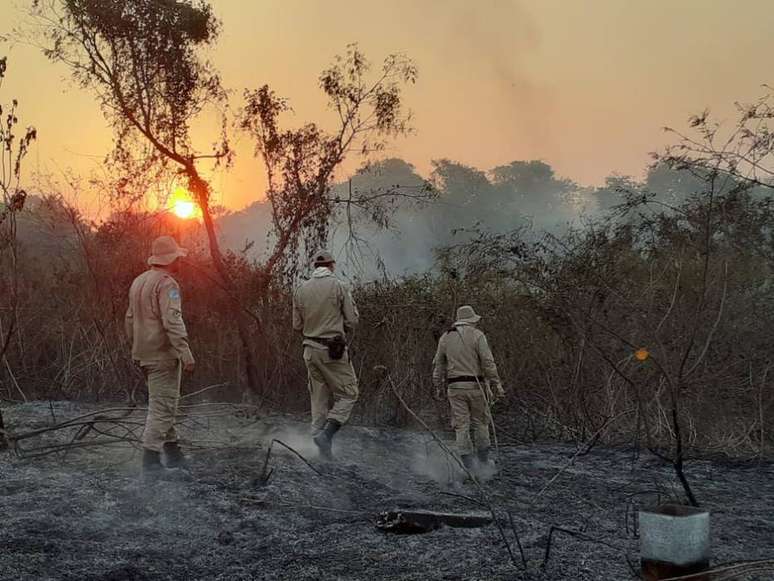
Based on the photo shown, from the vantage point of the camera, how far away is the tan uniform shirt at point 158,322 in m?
5.93

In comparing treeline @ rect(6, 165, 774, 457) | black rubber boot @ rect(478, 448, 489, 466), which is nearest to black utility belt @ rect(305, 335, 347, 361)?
black rubber boot @ rect(478, 448, 489, 466)

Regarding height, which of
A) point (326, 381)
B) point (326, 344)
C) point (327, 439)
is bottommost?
point (327, 439)

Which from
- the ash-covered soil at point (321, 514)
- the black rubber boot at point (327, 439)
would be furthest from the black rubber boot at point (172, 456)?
the black rubber boot at point (327, 439)

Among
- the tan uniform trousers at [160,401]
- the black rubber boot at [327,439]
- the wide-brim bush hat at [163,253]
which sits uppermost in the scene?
the wide-brim bush hat at [163,253]

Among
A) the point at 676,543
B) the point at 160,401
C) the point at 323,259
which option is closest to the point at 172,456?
the point at 160,401

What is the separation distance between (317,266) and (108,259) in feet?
17.9

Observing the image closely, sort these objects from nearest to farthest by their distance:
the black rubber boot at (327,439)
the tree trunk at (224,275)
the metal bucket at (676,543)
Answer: the metal bucket at (676,543)
the black rubber boot at (327,439)
the tree trunk at (224,275)

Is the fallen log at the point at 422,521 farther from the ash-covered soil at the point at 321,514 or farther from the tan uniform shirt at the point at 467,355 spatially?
the tan uniform shirt at the point at 467,355

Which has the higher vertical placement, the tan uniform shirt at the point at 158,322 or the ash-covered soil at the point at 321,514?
the tan uniform shirt at the point at 158,322

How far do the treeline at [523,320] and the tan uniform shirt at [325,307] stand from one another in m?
2.70

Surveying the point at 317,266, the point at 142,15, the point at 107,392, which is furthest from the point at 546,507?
the point at 142,15

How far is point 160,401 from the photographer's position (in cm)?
598

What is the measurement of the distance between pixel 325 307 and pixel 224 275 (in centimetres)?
493

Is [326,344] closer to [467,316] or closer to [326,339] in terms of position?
[326,339]
